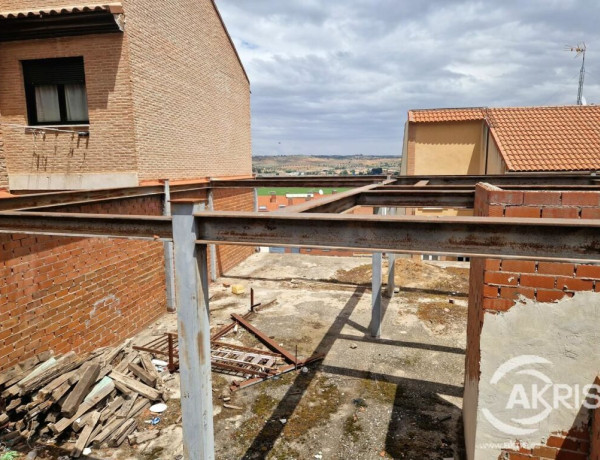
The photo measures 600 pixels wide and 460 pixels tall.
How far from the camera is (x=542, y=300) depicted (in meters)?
3.65

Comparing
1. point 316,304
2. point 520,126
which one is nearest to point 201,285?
point 316,304

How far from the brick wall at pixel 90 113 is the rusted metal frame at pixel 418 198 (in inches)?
265

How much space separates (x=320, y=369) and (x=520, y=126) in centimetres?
1568

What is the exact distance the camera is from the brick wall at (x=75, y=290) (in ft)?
20.0

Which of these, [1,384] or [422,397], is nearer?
[1,384]

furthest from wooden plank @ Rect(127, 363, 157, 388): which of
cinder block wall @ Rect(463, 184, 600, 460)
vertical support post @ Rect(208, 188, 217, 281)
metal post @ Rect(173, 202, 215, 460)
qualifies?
vertical support post @ Rect(208, 188, 217, 281)

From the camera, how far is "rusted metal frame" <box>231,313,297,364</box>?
8.02 meters

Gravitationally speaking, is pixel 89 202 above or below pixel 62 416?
above

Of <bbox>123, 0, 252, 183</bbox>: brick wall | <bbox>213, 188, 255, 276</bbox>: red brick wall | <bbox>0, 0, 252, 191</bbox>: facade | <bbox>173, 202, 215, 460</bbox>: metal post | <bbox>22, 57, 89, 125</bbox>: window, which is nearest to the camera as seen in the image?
<bbox>173, 202, 215, 460</bbox>: metal post

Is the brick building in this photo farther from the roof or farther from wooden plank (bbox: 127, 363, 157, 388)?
the roof

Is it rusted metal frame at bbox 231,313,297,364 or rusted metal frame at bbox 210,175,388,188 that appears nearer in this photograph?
rusted metal frame at bbox 231,313,297,364

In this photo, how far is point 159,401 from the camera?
6.54 metres

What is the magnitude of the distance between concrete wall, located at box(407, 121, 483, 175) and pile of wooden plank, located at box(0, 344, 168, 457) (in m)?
17.2

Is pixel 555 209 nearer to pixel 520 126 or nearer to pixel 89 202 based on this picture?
pixel 89 202
